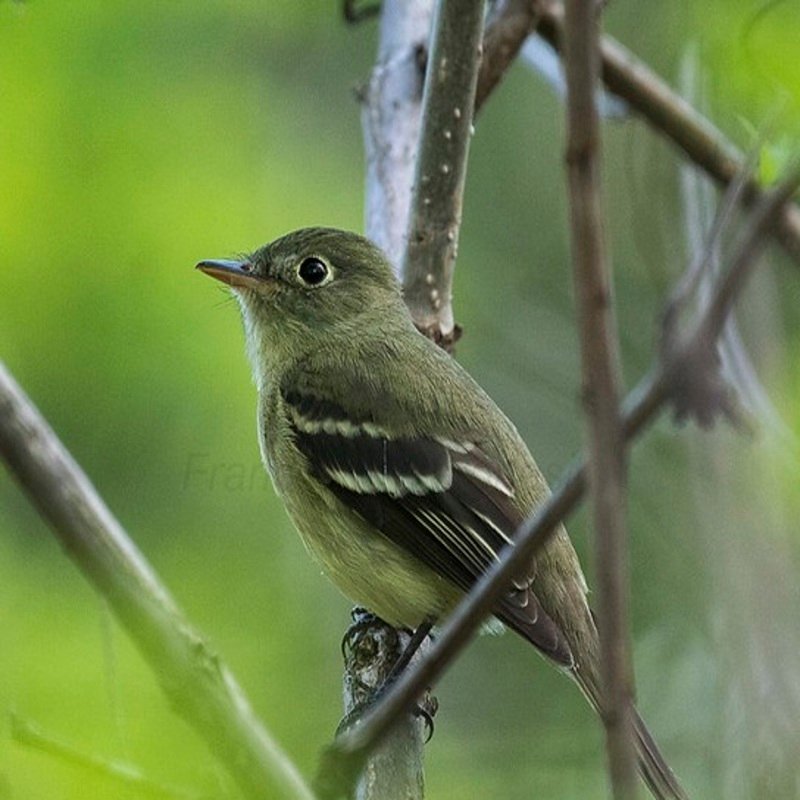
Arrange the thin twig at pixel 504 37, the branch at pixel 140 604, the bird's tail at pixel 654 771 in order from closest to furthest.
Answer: the branch at pixel 140 604 < the bird's tail at pixel 654 771 < the thin twig at pixel 504 37

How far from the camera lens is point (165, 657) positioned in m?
2.37

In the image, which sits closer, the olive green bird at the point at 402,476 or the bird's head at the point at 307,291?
the olive green bird at the point at 402,476

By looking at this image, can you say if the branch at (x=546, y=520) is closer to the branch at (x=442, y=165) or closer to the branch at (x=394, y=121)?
the branch at (x=442, y=165)

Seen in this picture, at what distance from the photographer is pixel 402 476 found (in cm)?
513

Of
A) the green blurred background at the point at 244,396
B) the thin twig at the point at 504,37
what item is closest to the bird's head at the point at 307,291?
the green blurred background at the point at 244,396

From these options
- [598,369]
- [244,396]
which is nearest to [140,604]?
[598,369]

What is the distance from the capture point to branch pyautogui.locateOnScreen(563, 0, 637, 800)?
1827mm

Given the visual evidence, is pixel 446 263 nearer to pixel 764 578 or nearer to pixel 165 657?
pixel 764 578

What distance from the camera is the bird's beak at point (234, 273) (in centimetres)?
603

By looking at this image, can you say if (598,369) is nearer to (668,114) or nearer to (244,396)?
(668,114)

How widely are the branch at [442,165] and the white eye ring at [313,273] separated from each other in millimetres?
483

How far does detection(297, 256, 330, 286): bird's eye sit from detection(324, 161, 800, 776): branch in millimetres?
3789

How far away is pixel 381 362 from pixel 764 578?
2.12 m

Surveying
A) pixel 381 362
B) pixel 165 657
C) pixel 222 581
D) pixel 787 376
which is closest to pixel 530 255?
pixel 222 581
